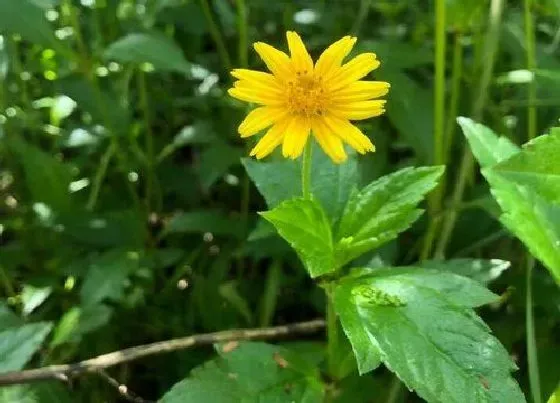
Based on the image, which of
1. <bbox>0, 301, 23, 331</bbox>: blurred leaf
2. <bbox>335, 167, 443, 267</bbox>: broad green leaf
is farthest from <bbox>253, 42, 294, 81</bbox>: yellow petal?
<bbox>0, 301, 23, 331</bbox>: blurred leaf

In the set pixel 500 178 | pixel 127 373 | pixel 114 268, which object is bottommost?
pixel 127 373

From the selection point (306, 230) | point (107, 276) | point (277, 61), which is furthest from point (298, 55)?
point (107, 276)

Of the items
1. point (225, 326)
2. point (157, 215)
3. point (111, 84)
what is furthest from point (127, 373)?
point (111, 84)

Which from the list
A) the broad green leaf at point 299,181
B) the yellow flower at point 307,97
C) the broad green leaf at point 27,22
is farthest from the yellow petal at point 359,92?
the broad green leaf at point 27,22

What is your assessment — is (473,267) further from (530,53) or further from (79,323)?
(79,323)

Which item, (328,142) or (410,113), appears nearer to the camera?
(328,142)

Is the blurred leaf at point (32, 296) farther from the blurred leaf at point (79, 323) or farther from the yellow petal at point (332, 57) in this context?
the yellow petal at point (332, 57)

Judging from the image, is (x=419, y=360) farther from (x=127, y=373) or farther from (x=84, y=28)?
(x=84, y=28)
